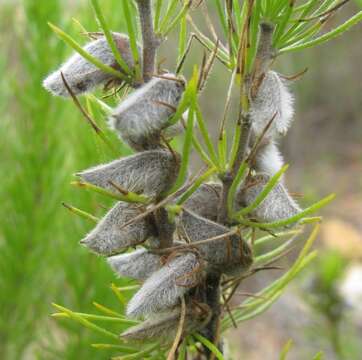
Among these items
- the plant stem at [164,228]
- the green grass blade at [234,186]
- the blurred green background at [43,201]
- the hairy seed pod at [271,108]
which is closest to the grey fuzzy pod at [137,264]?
the plant stem at [164,228]

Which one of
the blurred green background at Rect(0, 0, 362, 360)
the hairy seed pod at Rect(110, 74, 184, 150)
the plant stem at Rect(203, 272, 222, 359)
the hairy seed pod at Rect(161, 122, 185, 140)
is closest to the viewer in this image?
the hairy seed pod at Rect(110, 74, 184, 150)

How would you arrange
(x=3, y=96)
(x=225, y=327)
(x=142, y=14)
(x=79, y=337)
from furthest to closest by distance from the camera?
→ 1. (x=3, y=96)
2. (x=79, y=337)
3. (x=225, y=327)
4. (x=142, y=14)

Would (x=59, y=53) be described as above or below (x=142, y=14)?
below

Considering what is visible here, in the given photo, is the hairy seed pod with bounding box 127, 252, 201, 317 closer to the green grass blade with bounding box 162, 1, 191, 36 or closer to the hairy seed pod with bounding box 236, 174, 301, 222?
the hairy seed pod with bounding box 236, 174, 301, 222

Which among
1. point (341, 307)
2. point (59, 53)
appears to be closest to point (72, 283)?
point (59, 53)

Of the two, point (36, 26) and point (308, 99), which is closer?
point (36, 26)

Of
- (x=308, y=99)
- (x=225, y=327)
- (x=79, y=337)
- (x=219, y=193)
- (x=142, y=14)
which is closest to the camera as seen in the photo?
(x=142, y=14)

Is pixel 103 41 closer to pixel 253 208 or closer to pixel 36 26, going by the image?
pixel 253 208

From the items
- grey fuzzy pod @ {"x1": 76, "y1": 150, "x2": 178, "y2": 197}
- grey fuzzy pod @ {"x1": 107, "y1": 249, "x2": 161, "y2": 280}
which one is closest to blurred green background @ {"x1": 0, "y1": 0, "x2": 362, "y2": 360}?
grey fuzzy pod @ {"x1": 107, "y1": 249, "x2": 161, "y2": 280}
